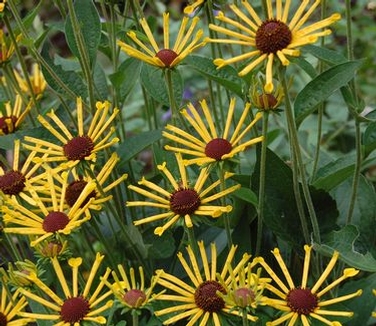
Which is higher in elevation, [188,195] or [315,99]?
[315,99]

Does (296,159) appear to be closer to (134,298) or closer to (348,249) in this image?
(348,249)

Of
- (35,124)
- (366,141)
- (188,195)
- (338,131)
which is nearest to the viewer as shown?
(188,195)

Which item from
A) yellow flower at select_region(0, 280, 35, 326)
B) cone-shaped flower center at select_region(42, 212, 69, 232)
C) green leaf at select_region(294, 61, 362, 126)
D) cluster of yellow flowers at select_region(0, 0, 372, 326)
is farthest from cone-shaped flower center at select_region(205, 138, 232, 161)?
yellow flower at select_region(0, 280, 35, 326)

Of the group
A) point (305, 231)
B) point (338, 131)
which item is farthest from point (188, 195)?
point (338, 131)

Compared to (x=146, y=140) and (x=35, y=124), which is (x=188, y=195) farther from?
(x=35, y=124)

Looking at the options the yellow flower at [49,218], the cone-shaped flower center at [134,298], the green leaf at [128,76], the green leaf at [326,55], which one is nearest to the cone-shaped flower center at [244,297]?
the cone-shaped flower center at [134,298]

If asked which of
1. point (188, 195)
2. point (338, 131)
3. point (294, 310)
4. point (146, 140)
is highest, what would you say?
point (338, 131)

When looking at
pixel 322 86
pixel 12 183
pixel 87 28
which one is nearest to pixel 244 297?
pixel 322 86
